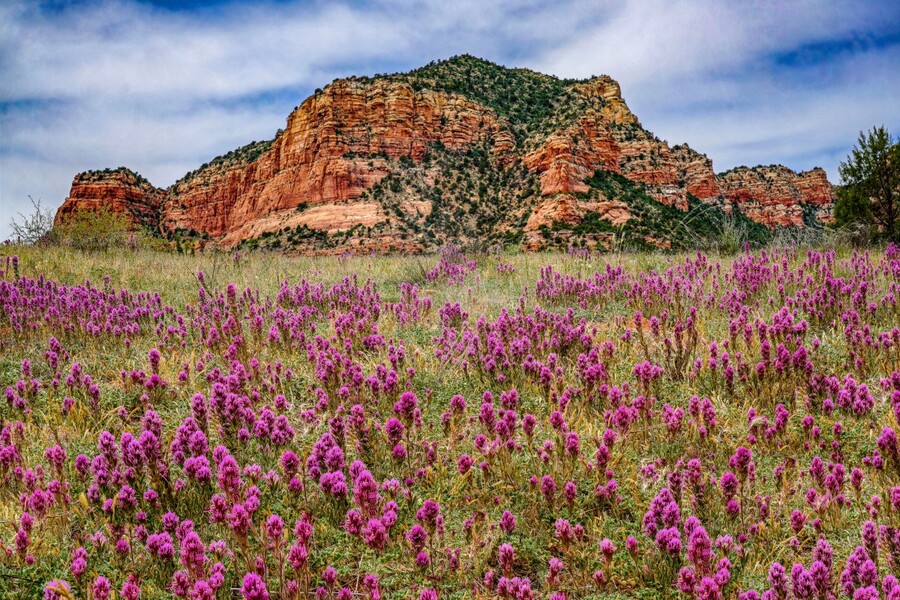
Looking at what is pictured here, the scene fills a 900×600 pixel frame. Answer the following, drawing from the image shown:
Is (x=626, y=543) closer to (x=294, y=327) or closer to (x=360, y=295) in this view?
(x=294, y=327)

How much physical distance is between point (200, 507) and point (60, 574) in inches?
24.6

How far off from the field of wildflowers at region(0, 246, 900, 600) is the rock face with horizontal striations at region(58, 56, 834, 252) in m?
46.1

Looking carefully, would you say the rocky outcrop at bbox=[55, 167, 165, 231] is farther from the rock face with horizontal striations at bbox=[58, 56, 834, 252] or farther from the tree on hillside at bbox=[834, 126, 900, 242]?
the tree on hillside at bbox=[834, 126, 900, 242]

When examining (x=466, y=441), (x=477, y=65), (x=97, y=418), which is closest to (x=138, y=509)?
(x=97, y=418)

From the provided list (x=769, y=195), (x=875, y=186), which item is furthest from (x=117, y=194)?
(x=769, y=195)

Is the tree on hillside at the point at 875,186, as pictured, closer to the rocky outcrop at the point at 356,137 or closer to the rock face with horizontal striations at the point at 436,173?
the rock face with horizontal striations at the point at 436,173

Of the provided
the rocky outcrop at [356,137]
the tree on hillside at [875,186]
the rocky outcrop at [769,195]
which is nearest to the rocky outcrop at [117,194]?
the rocky outcrop at [356,137]

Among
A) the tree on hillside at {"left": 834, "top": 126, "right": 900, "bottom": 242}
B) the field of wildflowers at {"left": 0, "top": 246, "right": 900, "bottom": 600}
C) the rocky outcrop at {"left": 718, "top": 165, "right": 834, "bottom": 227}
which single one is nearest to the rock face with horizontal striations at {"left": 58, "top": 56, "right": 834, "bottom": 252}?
the rocky outcrop at {"left": 718, "top": 165, "right": 834, "bottom": 227}

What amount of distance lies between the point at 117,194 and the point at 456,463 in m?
108

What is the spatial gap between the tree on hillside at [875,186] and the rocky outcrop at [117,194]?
95.0 meters

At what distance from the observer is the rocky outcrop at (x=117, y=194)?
287 feet

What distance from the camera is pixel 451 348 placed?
5020 millimetres

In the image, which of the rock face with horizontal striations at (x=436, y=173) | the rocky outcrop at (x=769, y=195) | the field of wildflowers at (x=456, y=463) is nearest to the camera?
the field of wildflowers at (x=456, y=463)

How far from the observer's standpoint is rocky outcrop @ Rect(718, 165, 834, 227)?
10481 centimetres
